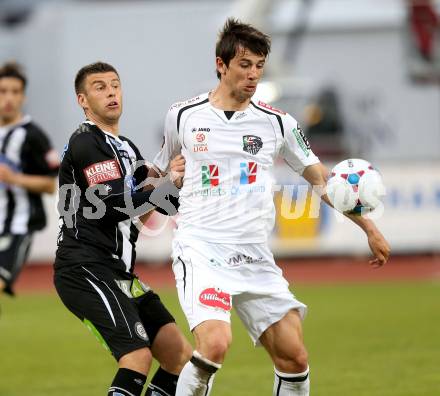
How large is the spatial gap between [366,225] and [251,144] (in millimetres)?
888

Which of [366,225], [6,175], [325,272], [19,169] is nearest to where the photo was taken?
[366,225]

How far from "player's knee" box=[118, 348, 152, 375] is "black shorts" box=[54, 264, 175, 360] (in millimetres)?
25

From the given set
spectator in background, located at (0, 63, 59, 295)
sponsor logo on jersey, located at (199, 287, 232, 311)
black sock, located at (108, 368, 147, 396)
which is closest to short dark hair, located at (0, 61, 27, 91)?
spectator in background, located at (0, 63, 59, 295)

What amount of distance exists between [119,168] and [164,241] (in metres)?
12.0

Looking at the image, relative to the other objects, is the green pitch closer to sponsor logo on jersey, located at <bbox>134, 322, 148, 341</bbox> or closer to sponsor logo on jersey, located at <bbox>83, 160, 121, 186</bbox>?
sponsor logo on jersey, located at <bbox>134, 322, 148, 341</bbox>

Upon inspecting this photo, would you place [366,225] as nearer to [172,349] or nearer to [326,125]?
[172,349]

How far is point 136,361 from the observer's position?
6.31 m

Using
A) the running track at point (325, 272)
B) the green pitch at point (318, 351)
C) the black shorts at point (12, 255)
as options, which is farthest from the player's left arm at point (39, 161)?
the running track at point (325, 272)

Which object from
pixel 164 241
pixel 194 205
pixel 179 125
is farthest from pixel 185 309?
pixel 164 241

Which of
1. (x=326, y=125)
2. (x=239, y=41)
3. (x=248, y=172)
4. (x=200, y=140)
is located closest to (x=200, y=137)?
A: (x=200, y=140)

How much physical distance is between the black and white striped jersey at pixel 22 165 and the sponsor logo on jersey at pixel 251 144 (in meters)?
3.36

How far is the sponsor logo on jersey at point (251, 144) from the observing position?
670cm

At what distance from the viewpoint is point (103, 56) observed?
24.2 m

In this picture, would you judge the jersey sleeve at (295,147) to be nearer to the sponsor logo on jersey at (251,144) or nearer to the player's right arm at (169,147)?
the sponsor logo on jersey at (251,144)
